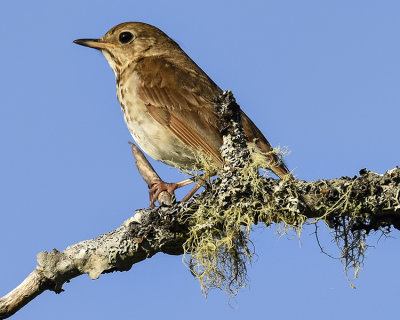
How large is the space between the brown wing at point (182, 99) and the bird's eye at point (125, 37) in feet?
1.70

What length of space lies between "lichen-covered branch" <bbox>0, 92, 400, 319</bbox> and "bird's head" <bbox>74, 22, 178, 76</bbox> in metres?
3.69

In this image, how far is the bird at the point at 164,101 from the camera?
23.5ft

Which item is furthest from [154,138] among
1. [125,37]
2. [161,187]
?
[125,37]

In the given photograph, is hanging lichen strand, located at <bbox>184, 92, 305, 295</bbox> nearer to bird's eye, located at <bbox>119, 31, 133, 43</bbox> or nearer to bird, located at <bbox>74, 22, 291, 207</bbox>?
bird, located at <bbox>74, 22, 291, 207</bbox>

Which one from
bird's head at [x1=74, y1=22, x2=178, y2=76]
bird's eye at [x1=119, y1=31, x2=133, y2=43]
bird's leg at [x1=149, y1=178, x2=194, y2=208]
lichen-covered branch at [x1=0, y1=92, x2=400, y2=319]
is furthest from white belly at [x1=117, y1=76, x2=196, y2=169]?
lichen-covered branch at [x1=0, y1=92, x2=400, y2=319]

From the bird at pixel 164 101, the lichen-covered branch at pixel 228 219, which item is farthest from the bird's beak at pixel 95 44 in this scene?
the lichen-covered branch at pixel 228 219

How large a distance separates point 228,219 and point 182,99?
2.92 meters

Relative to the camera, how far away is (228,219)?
5176mm

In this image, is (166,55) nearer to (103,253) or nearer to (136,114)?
(136,114)

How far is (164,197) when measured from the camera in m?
6.46

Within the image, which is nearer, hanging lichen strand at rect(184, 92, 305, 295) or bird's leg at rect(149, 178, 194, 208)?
hanging lichen strand at rect(184, 92, 305, 295)

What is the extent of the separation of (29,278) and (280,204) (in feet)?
6.03

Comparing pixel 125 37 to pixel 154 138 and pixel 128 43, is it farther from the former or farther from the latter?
pixel 154 138

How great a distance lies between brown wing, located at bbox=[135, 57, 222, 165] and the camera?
7.27 m
